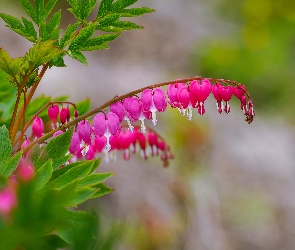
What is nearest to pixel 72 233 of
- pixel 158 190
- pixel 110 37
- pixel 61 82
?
pixel 110 37

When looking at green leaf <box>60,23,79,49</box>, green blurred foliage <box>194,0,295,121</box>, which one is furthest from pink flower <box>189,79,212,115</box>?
green blurred foliage <box>194,0,295,121</box>

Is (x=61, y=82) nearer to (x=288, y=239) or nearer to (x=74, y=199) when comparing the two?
(x=288, y=239)

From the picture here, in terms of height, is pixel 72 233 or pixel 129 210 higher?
pixel 129 210

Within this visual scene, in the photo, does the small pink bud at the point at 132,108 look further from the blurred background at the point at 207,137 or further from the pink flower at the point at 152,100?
the blurred background at the point at 207,137

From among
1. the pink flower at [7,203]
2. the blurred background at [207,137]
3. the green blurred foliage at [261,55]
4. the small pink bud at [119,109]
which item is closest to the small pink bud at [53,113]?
the small pink bud at [119,109]

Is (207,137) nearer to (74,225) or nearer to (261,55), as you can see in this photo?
(261,55)

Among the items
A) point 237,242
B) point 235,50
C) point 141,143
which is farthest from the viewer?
point 235,50

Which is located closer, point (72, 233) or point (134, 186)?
point (72, 233)
